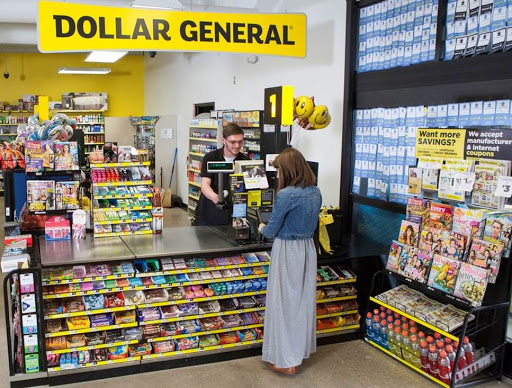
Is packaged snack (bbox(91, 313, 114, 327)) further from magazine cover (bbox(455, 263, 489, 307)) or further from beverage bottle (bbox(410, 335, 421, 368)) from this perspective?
magazine cover (bbox(455, 263, 489, 307))

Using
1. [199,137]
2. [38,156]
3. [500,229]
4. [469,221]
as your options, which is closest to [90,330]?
[38,156]

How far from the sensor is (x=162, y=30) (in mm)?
Answer: 4852

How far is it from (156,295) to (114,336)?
0.47 metres

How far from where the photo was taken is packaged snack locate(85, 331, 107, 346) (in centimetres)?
415

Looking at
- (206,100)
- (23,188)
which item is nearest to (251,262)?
(23,188)

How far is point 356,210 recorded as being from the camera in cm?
596

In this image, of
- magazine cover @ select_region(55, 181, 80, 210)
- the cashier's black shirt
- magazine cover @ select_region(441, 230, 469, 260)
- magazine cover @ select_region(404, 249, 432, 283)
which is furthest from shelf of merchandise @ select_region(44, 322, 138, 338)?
magazine cover @ select_region(441, 230, 469, 260)

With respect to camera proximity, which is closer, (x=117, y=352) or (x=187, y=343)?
(x=117, y=352)

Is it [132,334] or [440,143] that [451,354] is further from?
[132,334]

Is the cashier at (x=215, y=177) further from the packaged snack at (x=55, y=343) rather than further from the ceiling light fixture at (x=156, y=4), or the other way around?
the packaged snack at (x=55, y=343)

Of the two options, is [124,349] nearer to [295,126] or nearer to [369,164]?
[369,164]

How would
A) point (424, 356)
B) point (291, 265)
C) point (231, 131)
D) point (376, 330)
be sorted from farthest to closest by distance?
point (231, 131) < point (376, 330) < point (424, 356) < point (291, 265)

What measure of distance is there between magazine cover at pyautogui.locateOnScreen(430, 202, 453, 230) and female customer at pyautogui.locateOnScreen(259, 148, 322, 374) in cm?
104

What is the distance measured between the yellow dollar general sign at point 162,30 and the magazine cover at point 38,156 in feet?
2.89
